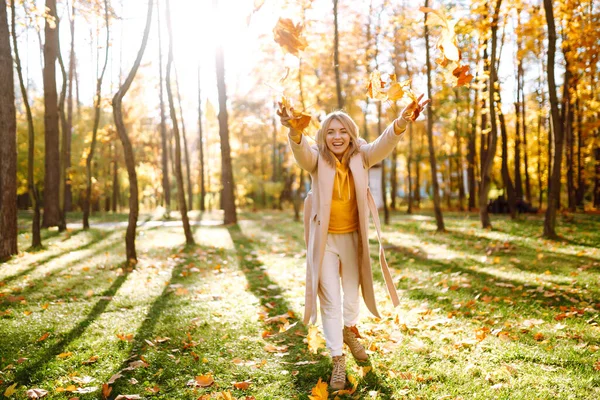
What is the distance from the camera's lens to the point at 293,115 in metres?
3.69

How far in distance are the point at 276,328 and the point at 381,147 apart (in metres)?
2.81

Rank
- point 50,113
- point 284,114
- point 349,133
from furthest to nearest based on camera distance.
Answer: point 50,113
point 349,133
point 284,114

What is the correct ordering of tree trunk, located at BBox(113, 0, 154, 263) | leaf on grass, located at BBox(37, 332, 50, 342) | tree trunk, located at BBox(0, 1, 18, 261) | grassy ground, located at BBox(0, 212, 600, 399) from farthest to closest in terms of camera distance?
tree trunk, located at BBox(0, 1, 18, 261) < tree trunk, located at BBox(113, 0, 154, 263) < leaf on grass, located at BBox(37, 332, 50, 342) < grassy ground, located at BBox(0, 212, 600, 399)

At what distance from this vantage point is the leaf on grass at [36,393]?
12.5 ft

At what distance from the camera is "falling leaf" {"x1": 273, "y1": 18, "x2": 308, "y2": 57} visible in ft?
14.4

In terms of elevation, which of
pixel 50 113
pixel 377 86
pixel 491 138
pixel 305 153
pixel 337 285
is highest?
pixel 50 113

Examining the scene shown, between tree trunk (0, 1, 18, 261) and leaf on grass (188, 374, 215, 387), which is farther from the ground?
tree trunk (0, 1, 18, 261)

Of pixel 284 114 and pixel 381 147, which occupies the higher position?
pixel 284 114

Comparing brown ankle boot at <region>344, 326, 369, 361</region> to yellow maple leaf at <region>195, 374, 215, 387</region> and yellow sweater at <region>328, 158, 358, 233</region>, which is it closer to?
yellow sweater at <region>328, 158, 358, 233</region>

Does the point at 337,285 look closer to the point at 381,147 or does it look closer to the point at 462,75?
the point at 381,147

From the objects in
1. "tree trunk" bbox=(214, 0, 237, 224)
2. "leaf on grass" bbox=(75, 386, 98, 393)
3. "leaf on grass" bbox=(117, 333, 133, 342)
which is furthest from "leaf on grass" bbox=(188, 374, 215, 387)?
"tree trunk" bbox=(214, 0, 237, 224)

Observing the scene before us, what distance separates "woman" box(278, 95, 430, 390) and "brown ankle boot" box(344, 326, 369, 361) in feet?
0.77

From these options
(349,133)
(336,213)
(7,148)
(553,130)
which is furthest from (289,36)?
(553,130)

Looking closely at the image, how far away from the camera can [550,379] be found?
154 inches
